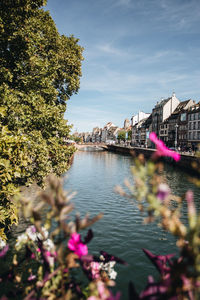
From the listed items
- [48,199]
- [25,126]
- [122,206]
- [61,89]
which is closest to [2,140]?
[25,126]

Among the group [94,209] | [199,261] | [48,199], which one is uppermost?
[48,199]

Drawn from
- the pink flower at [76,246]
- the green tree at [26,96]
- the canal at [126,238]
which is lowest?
the canal at [126,238]

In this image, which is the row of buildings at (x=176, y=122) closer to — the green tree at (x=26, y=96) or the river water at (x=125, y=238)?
the river water at (x=125, y=238)

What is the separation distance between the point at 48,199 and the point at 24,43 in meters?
12.2

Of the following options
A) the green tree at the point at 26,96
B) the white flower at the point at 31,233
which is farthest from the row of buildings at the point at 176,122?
the white flower at the point at 31,233

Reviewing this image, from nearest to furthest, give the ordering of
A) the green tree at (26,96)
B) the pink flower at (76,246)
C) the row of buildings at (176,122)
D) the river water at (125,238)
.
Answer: the pink flower at (76,246) → the river water at (125,238) → the green tree at (26,96) → the row of buildings at (176,122)

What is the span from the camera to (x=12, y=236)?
39.2ft

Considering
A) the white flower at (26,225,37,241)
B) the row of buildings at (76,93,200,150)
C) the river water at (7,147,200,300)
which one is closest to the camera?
the white flower at (26,225,37,241)

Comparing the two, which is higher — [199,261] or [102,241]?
[199,261]

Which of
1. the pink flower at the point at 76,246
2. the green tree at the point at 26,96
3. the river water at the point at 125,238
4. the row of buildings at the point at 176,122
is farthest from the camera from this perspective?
the row of buildings at the point at 176,122

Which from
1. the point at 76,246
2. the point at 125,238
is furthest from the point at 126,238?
the point at 76,246

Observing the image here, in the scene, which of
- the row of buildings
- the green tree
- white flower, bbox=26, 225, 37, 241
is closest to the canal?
the green tree

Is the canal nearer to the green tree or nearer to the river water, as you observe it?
the river water

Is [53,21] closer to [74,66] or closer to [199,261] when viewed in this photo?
[74,66]
